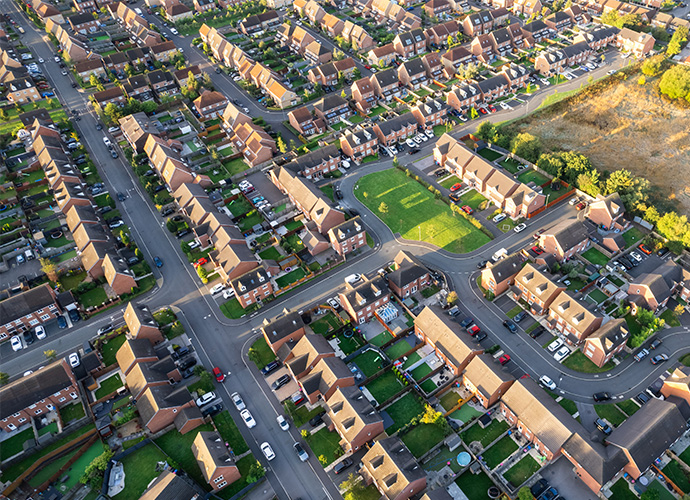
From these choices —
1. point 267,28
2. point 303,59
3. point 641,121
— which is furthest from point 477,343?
point 267,28

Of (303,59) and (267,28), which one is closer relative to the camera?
(303,59)

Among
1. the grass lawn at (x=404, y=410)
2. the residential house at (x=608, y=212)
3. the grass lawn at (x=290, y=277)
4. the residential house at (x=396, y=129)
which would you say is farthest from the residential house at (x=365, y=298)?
the residential house at (x=396, y=129)

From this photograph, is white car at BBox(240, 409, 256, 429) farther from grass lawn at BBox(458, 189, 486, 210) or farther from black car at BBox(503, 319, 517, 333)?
grass lawn at BBox(458, 189, 486, 210)

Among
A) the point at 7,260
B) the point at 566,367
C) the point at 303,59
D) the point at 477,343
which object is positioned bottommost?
the point at 566,367

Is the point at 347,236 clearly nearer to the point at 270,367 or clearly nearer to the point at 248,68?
the point at 270,367

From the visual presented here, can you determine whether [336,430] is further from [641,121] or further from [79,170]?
[641,121]

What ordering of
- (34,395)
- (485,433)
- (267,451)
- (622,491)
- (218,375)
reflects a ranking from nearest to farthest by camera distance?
1. (622,491)
2. (267,451)
3. (485,433)
4. (34,395)
5. (218,375)

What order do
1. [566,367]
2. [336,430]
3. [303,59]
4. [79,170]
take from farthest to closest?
[303,59], [79,170], [566,367], [336,430]

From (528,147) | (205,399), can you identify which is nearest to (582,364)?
(528,147)
